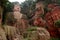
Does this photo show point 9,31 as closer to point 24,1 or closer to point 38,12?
point 38,12

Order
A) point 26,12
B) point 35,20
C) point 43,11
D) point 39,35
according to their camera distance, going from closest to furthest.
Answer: point 39,35 → point 35,20 → point 43,11 → point 26,12

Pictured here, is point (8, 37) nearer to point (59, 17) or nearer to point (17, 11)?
point (17, 11)

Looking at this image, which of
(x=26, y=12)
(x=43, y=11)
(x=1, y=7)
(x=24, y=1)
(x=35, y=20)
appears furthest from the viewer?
(x=24, y=1)

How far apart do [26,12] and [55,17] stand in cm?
224

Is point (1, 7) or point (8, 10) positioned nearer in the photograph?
point (1, 7)

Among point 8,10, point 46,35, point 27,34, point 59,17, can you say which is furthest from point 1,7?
point 59,17

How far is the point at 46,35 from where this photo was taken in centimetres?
765

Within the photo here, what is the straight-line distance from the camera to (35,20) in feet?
30.3

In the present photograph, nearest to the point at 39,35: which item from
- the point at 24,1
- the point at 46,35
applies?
the point at 46,35

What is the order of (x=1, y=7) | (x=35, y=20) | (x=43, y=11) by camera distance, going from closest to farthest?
(x=1, y=7) < (x=35, y=20) < (x=43, y=11)

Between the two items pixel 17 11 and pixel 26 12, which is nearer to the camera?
pixel 17 11

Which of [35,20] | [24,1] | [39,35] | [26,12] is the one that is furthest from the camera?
[24,1]

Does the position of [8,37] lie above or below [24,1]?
below

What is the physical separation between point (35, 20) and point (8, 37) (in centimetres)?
226
